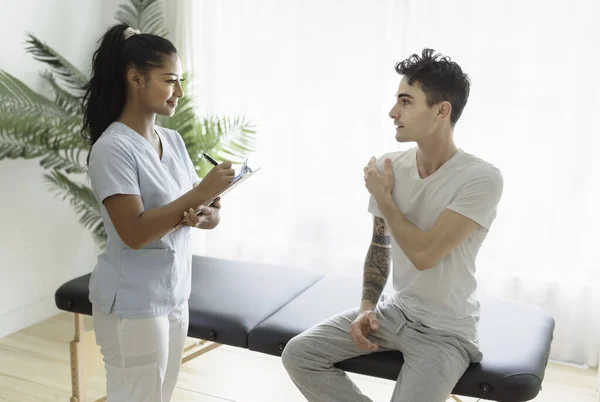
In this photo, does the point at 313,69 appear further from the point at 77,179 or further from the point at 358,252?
the point at 77,179

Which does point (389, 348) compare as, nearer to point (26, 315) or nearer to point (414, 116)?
point (414, 116)

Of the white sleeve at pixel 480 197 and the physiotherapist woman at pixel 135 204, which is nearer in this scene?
the physiotherapist woman at pixel 135 204

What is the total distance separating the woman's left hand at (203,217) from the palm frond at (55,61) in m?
1.28

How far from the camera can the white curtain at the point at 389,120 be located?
2.72 metres

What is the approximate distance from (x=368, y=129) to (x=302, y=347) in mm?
1483

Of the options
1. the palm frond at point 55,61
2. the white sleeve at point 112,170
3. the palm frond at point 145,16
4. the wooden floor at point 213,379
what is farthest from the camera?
the palm frond at point 145,16

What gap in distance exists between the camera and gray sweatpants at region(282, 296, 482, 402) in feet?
5.29

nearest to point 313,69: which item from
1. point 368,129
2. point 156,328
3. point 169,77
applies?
point 368,129

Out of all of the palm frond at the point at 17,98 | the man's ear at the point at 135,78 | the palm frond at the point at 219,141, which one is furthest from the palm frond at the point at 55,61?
the man's ear at the point at 135,78

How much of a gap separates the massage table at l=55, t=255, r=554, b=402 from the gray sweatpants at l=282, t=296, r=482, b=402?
0.04m

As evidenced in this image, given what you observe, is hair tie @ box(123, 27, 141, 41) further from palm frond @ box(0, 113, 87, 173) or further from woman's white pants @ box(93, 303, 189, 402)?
palm frond @ box(0, 113, 87, 173)

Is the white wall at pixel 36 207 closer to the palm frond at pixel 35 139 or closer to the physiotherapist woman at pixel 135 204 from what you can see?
the palm frond at pixel 35 139

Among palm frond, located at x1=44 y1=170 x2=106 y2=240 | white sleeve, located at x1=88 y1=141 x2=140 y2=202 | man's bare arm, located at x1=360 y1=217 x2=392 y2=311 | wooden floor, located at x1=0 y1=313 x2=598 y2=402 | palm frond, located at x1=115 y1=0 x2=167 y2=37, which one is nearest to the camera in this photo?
white sleeve, located at x1=88 y1=141 x2=140 y2=202

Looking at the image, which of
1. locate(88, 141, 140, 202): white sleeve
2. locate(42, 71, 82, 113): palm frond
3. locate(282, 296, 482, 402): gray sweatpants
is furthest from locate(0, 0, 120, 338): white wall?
locate(282, 296, 482, 402): gray sweatpants
